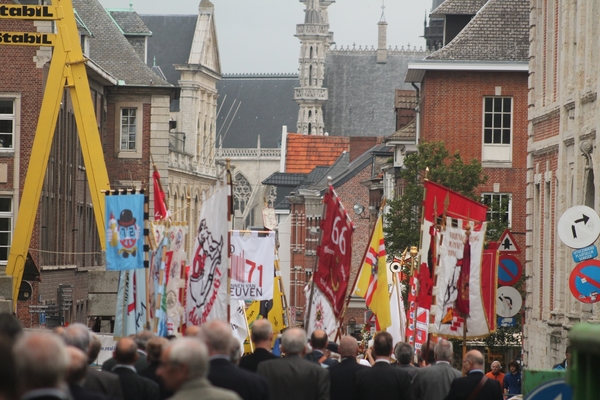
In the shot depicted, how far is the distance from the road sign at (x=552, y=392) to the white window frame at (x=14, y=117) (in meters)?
31.0

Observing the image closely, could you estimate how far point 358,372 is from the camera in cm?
1148

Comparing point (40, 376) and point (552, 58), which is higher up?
point (552, 58)

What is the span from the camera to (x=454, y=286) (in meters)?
16.4

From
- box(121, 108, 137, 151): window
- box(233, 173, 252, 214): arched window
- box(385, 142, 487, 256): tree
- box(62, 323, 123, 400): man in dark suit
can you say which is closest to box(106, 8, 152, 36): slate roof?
box(121, 108, 137, 151): window

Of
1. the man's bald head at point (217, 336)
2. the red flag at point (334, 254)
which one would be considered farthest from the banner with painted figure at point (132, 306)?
the man's bald head at point (217, 336)

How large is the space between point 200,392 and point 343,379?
501cm

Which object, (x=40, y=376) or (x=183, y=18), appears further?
(x=183, y=18)

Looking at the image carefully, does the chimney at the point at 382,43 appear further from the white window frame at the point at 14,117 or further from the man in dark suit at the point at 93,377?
the man in dark suit at the point at 93,377

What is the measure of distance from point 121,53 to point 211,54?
4589 centimetres

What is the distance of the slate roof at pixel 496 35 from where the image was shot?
41062 millimetres

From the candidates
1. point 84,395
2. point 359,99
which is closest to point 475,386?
point 84,395

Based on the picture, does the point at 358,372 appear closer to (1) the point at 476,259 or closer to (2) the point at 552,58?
(1) the point at 476,259

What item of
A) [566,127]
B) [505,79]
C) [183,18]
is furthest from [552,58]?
[183,18]

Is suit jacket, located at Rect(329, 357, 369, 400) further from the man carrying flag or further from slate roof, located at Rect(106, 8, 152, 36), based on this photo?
slate roof, located at Rect(106, 8, 152, 36)
